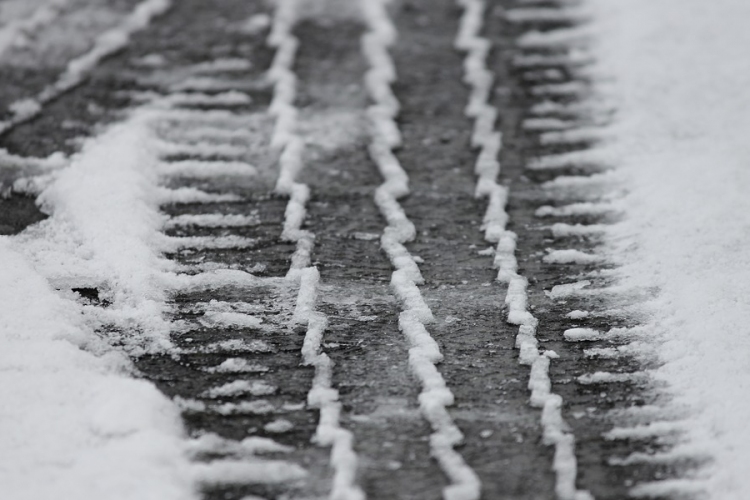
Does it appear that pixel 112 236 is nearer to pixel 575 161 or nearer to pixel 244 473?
pixel 244 473

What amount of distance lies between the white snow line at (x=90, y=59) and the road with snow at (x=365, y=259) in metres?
0.01

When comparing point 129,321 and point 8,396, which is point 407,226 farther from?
point 8,396

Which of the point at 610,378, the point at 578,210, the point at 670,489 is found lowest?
the point at 670,489

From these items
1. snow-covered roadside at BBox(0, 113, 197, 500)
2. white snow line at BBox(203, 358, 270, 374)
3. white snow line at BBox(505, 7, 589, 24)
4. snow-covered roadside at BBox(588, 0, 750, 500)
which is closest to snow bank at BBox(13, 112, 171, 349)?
snow-covered roadside at BBox(0, 113, 197, 500)

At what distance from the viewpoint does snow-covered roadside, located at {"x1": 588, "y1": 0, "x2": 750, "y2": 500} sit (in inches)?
53.5

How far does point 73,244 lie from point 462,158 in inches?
35.9

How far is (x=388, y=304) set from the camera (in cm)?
162

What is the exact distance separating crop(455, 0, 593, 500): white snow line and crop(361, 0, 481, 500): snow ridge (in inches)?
5.5

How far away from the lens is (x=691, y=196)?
1.83 metres

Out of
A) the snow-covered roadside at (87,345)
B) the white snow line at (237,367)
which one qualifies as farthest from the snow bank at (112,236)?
the white snow line at (237,367)

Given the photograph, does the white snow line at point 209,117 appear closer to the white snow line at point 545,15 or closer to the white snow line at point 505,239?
the white snow line at point 505,239

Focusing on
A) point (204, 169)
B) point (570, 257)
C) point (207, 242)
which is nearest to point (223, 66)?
point (204, 169)

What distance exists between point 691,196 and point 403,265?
631mm

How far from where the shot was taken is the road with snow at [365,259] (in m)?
1.29
